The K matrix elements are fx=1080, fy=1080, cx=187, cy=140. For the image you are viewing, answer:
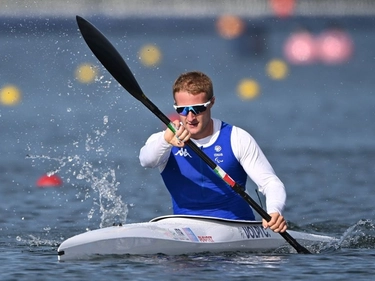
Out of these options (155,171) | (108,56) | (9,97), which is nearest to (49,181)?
(155,171)

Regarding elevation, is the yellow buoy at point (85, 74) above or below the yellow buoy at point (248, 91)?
above

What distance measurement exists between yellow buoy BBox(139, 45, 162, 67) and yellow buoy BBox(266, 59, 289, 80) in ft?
18.7

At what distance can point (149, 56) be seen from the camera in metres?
53.5

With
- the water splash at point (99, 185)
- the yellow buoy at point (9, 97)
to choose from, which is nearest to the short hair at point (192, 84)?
the water splash at point (99, 185)

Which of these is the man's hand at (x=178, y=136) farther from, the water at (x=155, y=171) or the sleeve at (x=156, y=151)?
the water at (x=155, y=171)

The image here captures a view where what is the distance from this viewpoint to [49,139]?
65.8 feet

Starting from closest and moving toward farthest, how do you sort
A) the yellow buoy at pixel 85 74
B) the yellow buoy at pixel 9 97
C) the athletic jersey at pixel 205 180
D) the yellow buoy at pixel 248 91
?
the athletic jersey at pixel 205 180 → the yellow buoy at pixel 9 97 → the yellow buoy at pixel 248 91 → the yellow buoy at pixel 85 74

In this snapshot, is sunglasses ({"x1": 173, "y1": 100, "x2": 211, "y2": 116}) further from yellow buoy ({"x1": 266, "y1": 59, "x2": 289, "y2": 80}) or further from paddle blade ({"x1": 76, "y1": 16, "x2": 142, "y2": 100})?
yellow buoy ({"x1": 266, "y1": 59, "x2": 289, "y2": 80})

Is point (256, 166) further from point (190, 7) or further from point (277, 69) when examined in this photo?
point (190, 7)

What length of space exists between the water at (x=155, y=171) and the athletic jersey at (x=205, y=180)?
52 centimetres

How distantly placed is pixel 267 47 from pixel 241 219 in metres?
46.0

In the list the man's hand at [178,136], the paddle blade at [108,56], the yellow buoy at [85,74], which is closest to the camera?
the man's hand at [178,136]

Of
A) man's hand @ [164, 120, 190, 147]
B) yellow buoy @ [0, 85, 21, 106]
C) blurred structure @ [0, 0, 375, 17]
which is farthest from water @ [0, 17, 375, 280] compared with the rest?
blurred structure @ [0, 0, 375, 17]

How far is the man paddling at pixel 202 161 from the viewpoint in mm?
8500
